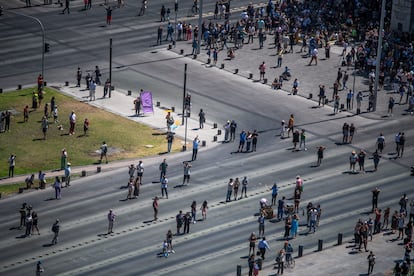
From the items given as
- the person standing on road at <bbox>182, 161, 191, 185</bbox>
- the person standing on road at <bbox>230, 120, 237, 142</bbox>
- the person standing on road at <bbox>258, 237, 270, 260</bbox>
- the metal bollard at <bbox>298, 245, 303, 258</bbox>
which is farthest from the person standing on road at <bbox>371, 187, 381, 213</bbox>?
the person standing on road at <bbox>230, 120, 237, 142</bbox>

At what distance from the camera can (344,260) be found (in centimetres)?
9225

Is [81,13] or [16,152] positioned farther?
[81,13]

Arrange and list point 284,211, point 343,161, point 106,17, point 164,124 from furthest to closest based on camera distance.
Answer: point 106,17 < point 164,124 < point 343,161 < point 284,211

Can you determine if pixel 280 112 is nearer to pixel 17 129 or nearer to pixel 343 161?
pixel 343 161

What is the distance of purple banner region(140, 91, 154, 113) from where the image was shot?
119 metres

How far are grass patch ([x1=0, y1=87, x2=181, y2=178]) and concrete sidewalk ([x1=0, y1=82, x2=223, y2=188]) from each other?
0.94 meters

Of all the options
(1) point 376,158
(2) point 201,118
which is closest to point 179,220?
(1) point 376,158

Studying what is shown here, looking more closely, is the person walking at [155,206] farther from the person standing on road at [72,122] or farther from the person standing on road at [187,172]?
the person standing on road at [72,122]

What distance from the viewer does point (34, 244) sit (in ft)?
307

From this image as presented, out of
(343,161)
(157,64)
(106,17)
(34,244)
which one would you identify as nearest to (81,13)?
(106,17)

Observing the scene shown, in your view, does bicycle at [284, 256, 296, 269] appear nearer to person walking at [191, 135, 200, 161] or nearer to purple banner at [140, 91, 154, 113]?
person walking at [191, 135, 200, 161]

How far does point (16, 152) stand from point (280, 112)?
2337 centimetres

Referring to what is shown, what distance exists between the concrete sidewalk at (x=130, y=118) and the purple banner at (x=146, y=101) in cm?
66

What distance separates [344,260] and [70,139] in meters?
30.8
